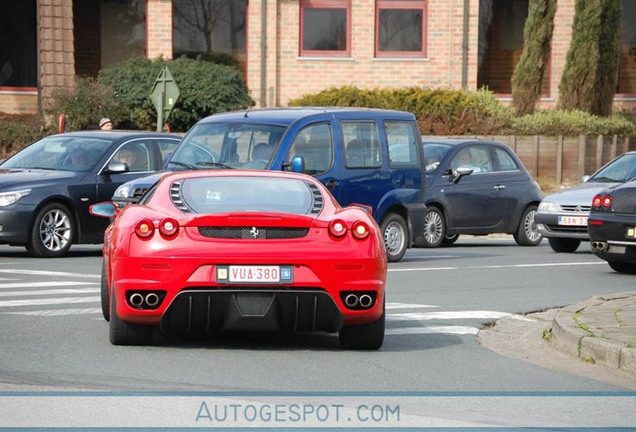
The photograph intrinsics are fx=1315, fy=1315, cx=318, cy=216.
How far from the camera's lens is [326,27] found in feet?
120

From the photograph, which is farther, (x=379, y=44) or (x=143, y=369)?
(x=379, y=44)

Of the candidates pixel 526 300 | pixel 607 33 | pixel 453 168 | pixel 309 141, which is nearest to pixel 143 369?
pixel 526 300

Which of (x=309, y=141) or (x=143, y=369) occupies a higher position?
(x=309, y=141)

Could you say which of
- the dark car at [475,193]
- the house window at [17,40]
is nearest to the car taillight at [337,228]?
the dark car at [475,193]

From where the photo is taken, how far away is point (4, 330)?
9898 millimetres

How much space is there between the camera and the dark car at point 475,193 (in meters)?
19.9

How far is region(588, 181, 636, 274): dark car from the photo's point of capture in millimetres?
14898

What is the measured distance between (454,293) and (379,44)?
78.7 ft

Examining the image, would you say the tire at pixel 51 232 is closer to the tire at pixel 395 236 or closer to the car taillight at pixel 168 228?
the tire at pixel 395 236

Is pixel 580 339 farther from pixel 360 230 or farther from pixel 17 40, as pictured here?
pixel 17 40

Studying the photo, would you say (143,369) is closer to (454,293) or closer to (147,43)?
(454,293)

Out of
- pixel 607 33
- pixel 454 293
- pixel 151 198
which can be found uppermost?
pixel 607 33

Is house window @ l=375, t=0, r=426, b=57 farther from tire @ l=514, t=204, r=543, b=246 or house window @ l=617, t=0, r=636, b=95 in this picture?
tire @ l=514, t=204, r=543, b=246

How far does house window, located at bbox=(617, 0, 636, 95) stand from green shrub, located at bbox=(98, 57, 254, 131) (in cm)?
1193
